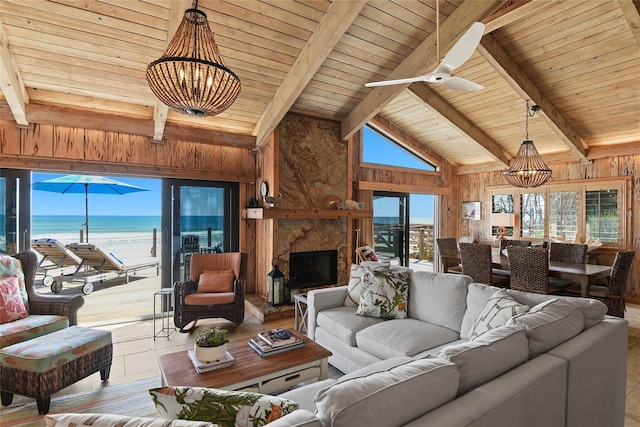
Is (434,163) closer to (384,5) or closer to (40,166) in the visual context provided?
(384,5)

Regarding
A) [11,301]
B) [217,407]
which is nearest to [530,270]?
[217,407]

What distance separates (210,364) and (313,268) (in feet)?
10.8

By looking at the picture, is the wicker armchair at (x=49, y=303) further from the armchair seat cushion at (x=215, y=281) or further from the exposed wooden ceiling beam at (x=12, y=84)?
the exposed wooden ceiling beam at (x=12, y=84)

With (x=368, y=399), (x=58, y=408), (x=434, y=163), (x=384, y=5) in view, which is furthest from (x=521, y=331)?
(x=434, y=163)

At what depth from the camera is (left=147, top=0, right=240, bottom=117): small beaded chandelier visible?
6.64 ft

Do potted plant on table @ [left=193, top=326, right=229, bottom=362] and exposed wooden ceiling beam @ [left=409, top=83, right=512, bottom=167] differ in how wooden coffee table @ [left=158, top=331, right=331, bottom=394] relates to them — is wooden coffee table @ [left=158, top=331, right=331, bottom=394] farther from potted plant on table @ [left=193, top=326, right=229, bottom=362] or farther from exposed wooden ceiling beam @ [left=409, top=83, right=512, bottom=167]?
exposed wooden ceiling beam @ [left=409, top=83, right=512, bottom=167]

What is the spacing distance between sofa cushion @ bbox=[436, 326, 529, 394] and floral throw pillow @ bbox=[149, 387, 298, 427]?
0.70 m

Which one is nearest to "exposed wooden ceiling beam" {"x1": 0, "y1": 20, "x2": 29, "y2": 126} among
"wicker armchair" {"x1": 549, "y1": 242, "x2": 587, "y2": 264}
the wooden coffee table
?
the wooden coffee table

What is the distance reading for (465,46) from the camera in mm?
2385

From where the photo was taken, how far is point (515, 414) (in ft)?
3.97

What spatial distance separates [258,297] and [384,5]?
4.18 metres

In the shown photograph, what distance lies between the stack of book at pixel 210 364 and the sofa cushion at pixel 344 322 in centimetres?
100

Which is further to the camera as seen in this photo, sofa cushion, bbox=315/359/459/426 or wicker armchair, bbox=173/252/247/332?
wicker armchair, bbox=173/252/247/332

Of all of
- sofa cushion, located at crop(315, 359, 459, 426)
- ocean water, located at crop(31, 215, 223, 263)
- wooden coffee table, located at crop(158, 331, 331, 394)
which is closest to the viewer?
sofa cushion, located at crop(315, 359, 459, 426)
